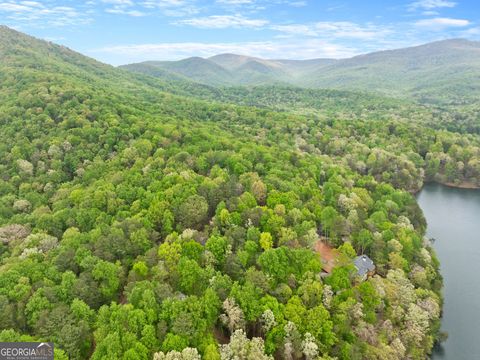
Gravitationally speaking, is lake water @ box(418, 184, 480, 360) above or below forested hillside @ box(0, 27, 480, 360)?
below

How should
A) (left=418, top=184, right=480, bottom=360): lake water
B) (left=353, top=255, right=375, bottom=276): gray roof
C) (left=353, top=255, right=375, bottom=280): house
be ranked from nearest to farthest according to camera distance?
(left=418, top=184, right=480, bottom=360): lake water → (left=353, top=255, right=375, bottom=280): house → (left=353, top=255, right=375, bottom=276): gray roof

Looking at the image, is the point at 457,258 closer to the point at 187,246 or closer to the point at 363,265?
the point at 363,265

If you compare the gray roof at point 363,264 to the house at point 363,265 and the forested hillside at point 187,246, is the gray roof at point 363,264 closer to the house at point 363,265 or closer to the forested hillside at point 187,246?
the house at point 363,265

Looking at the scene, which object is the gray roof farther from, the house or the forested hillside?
the forested hillside

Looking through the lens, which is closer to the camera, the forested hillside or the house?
the forested hillside

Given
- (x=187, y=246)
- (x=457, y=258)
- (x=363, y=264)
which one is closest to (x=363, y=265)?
(x=363, y=264)

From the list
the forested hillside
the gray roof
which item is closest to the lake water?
the forested hillside

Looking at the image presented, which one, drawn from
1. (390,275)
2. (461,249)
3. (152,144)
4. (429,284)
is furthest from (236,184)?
(461,249)

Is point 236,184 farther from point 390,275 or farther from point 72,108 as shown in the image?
point 72,108
